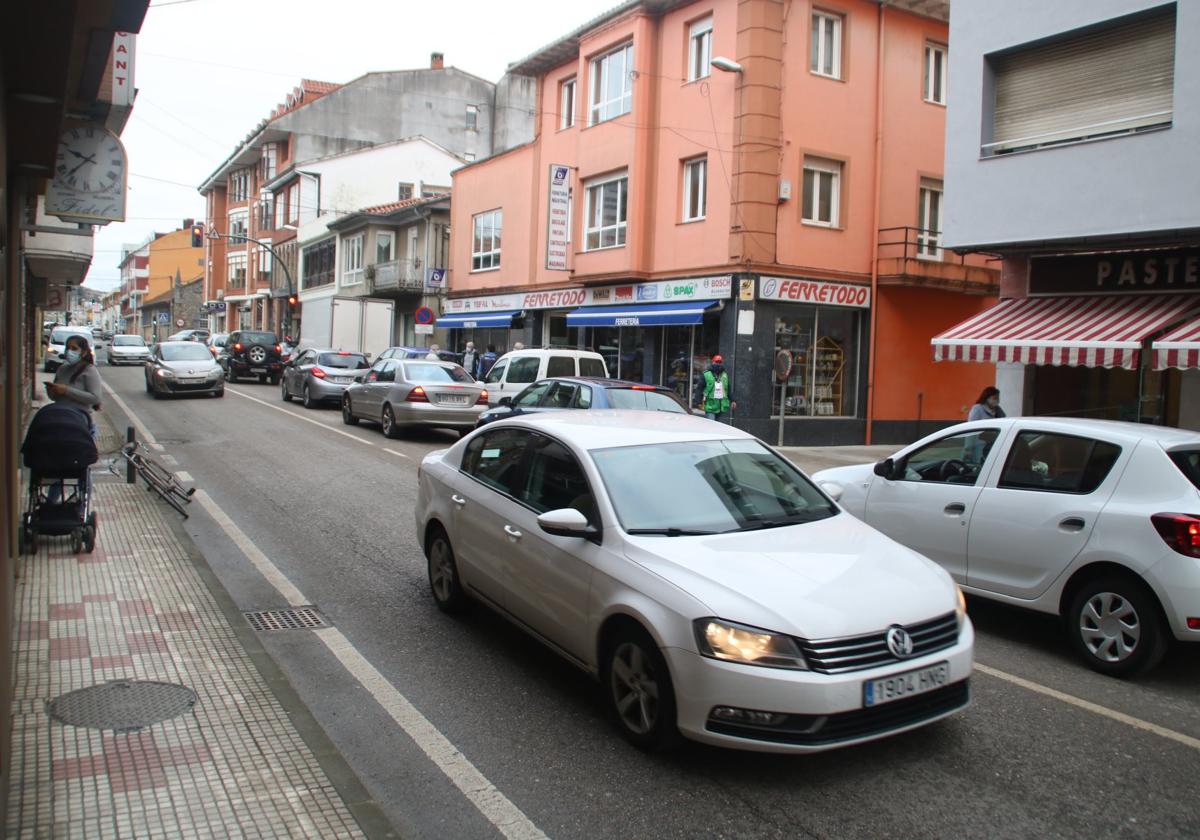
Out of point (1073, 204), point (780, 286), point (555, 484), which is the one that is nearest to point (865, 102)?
point (780, 286)

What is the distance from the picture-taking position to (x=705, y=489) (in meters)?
5.37

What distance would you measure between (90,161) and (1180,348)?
448 inches

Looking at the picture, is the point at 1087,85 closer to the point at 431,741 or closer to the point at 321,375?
the point at 431,741

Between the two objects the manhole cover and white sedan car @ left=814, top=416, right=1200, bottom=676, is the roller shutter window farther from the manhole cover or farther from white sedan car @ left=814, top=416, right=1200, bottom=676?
the manhole cover

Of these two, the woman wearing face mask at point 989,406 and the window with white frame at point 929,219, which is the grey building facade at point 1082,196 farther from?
the window with white frame at point 929,219

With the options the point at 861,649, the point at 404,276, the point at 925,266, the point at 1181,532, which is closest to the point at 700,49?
the point at 925,266

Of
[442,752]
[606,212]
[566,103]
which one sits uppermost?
[566,103]

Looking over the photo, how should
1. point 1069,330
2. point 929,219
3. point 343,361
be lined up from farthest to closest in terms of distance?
point 343,361
point 929,219
point 1069,330

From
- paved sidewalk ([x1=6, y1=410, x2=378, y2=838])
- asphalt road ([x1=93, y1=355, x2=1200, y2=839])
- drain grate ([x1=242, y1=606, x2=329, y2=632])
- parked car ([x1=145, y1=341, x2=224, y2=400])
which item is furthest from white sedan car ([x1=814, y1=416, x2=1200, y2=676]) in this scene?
parked car ([x1=145, y1=341, x2=224, y2=400])

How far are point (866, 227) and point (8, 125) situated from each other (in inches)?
787

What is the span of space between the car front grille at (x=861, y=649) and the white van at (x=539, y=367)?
1406 centimetres

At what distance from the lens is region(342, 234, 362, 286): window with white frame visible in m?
44.9

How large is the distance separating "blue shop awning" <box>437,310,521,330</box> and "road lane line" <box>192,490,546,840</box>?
23049mm

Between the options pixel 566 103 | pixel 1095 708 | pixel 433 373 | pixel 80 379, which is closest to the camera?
pixel 1095 708
